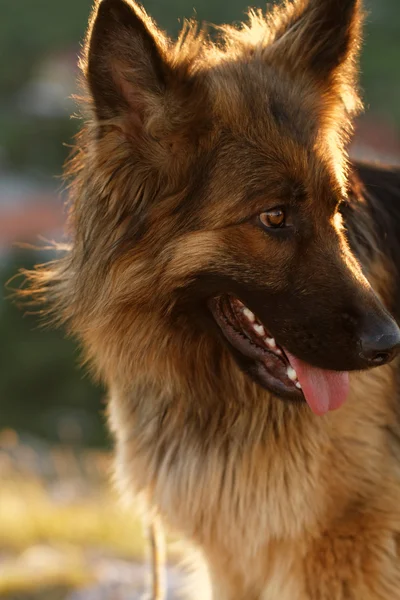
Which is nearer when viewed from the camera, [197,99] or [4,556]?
[197,99]

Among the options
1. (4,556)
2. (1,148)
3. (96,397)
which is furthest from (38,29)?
(4,556)

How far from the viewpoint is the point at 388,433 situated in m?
3.48

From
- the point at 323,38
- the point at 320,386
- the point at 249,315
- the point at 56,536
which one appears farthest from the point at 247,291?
the point at 56,536

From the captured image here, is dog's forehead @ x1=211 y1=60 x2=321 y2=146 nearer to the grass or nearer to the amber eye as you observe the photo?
the amber eye

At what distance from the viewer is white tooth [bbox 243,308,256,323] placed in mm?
3184

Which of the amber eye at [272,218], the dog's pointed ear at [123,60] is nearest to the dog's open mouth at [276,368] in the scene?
the amber eye at [272,218]

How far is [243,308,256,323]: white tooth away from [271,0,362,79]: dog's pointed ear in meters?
Result: 1.05

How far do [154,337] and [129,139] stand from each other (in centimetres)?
81

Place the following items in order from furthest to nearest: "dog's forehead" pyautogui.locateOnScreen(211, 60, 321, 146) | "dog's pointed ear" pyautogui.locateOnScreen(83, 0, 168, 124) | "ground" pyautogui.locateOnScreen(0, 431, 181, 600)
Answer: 1. "ground" pyautogui.locateOnScreen(0, 431, 181, 600)
2. "dog's forehead" pyautogui.locateOnScreen(211, 60, 321, 146)
3. "dog's pointed ear" pyautogui.locateOnScreen(83, 0, 168, 124)

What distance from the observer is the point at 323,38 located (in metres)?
3.39

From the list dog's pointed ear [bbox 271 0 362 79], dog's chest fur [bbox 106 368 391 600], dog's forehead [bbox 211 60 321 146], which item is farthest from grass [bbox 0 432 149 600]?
dog's pointed ear [bbox 271 0 362 79]

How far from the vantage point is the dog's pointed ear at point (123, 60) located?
9.34ft

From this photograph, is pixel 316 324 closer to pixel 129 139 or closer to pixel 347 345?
pixel 347 345

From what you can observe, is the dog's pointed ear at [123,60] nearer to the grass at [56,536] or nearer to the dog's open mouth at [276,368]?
the dog's open mouth at [276,368]
